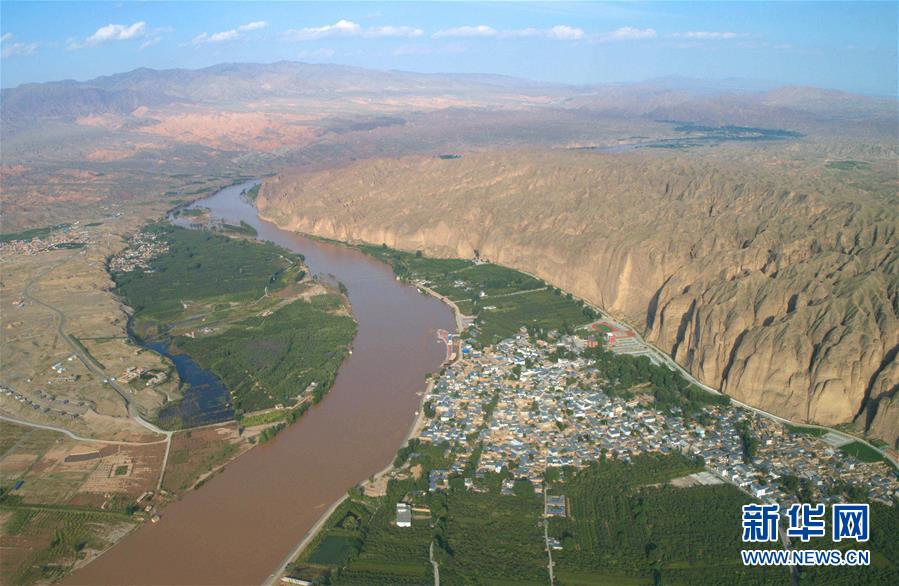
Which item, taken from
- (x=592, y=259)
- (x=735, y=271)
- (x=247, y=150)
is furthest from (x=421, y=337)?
(x=247, y=150)

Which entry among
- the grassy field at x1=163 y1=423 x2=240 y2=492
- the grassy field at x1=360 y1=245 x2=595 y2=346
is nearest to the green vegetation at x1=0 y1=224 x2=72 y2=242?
the grassy field at x1=360 y1=245 x2=595 y2=346

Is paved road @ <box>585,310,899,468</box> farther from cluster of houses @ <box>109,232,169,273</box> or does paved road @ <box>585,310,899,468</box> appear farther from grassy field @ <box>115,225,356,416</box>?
cluster of houses @ <box>109,232,169,273</box>

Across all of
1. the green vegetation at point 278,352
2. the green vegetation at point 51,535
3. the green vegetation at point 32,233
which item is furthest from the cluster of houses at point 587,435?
the green vegetation at point 32,233

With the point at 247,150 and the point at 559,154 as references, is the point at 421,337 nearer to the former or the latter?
the point at 559,154

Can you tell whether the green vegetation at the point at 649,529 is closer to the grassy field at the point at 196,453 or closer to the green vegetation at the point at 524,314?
the grassy field at the point at 196,453

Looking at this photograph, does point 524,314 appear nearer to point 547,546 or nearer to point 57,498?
point 547,546

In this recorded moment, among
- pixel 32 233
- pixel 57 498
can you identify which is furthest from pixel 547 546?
pixel 32 233
